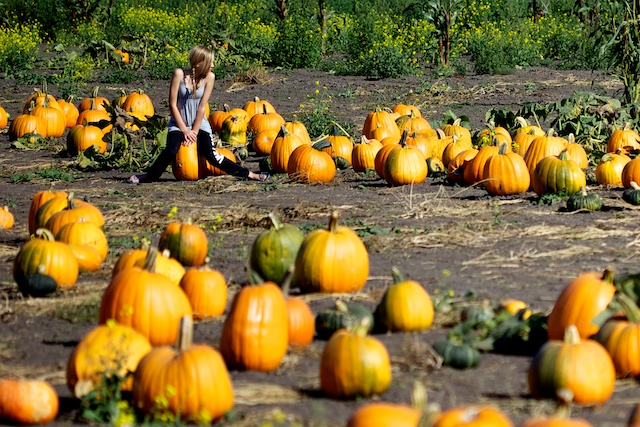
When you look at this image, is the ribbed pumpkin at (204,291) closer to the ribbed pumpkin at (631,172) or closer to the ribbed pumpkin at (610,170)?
the ribbed pumpkin at (631,172)

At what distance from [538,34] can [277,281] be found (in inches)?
727

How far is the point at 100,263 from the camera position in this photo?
738cm

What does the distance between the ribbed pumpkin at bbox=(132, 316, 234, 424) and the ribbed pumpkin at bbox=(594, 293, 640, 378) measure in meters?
1.76

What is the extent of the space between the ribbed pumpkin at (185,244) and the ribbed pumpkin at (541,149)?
4123 mm

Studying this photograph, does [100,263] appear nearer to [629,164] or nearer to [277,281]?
[277,281]

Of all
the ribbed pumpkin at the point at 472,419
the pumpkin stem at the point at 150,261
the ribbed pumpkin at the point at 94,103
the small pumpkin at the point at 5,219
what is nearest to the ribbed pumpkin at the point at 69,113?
the ribbed pumpkin at the point at 94,103

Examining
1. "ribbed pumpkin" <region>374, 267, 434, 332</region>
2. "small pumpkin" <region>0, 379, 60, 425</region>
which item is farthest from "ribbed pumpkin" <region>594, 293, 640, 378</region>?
"small pumpkin" <region>0, 379, 60, 425</region>

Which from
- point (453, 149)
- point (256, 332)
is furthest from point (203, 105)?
point (256, 332)

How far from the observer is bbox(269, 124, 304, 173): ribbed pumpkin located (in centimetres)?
1159

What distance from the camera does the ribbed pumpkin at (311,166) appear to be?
36.2 feet

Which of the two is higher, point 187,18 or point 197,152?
point 187,18

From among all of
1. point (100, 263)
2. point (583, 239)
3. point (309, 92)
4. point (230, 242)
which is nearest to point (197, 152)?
point (230, 242)

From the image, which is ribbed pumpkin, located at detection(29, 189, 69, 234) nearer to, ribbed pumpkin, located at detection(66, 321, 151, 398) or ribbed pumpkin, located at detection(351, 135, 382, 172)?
ribbed pumpkin, located at detection(66, 321, 151, 398)

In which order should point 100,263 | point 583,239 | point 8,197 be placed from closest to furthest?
point 100,263 < point 583,239 < point 8,197
